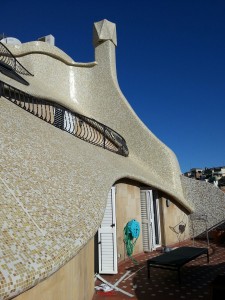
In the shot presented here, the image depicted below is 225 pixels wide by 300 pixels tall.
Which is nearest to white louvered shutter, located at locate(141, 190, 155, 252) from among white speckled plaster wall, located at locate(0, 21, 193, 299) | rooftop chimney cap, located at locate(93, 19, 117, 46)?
white speckled plaster wall, located at locate(0, 21, 193, 299)

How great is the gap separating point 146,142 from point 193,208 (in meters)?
3.82

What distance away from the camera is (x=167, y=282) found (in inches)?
255

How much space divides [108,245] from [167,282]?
1.80 m

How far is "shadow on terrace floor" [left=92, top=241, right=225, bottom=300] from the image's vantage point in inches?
223

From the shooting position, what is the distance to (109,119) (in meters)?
13.3

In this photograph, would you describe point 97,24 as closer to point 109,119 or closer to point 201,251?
point 109,119

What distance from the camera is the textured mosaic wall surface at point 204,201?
1252cm

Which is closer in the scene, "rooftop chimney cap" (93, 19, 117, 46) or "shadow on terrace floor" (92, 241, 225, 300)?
→ "shadow on terrace floor" (92, 241, 225, 300)

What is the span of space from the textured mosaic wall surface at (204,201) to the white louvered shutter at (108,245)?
19.0ft

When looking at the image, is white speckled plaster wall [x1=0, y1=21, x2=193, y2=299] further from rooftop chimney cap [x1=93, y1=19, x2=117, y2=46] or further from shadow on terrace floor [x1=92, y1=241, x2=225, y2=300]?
rooftop chimney cap [x1=93, y1=19, x2=117, y2=46]

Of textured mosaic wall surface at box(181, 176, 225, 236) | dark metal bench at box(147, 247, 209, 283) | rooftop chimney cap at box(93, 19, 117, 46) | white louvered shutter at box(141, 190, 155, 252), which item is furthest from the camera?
rooftop chimney cap at box(93, 19, 117, 46)

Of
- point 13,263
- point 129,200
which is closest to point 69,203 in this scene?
point 13,263

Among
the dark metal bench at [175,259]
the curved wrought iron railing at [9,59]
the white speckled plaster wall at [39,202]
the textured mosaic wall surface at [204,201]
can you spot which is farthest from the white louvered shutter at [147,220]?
the curved wrought iron railing at [9,59]

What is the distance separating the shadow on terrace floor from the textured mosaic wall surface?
4016 millimetres
